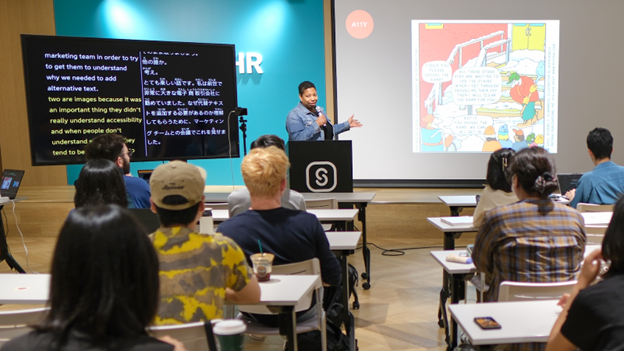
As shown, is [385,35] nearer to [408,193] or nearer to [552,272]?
[408,193]

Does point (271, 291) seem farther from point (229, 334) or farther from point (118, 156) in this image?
point (118, 156)

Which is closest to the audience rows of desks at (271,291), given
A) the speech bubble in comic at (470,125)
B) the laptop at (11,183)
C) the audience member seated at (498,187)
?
the audience member seated at (498,187)

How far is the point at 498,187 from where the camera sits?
301cm

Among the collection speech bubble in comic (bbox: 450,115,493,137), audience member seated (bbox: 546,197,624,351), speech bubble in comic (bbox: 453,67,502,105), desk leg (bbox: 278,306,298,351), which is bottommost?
desk leg (bbox: 278,306,298,351)

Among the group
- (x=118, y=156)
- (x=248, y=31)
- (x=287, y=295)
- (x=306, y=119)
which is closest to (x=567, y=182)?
(x=306, y=119)

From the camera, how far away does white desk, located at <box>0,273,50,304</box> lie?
6.70 ft

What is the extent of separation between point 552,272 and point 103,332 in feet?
5.54

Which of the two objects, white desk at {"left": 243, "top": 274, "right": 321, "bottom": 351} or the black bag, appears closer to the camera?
white desk at {"left": 243, "top": 274, "right": 321, "bottom": 351}

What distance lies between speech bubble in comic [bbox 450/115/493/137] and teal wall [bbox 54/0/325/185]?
172 centimetres

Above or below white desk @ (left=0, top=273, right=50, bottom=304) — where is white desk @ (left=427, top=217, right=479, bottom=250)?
below

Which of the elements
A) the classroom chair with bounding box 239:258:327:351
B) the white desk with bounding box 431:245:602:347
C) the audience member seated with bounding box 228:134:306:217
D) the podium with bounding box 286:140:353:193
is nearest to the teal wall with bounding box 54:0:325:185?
the podium with bounding box 286:140:353:193

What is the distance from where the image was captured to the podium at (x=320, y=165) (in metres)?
4.49

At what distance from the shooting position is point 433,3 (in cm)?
639

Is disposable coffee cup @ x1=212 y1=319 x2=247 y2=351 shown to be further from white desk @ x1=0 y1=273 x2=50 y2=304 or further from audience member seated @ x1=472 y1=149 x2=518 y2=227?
audience member seated @ x1=472 y1=149 x2=518 y2=227
